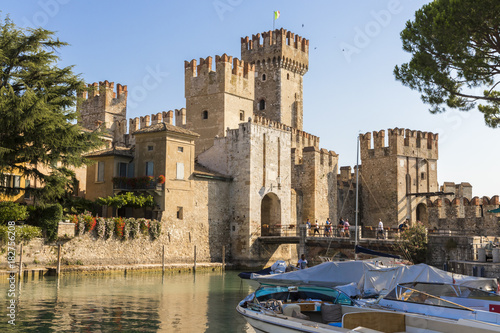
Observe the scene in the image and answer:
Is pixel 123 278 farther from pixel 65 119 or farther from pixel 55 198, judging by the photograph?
pixel 65 119

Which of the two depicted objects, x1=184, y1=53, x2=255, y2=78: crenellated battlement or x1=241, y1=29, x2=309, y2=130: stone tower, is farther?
Answer: x1=241, y1=29, x2=309, y2=130: stone tower

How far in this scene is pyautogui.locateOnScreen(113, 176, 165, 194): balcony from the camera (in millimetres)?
33656

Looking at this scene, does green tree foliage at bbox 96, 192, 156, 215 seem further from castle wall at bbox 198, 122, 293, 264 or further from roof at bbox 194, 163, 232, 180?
castle wall at bbox 198, 122, 293, 264

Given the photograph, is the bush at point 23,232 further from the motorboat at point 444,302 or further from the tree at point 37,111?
the motorboat at point 444,302

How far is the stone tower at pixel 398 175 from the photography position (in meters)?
44.0

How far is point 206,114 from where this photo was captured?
4303cm

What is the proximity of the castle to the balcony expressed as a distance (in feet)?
0.23

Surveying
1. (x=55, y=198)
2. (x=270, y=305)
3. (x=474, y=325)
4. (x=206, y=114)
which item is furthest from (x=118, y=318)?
(x=206, y=114)

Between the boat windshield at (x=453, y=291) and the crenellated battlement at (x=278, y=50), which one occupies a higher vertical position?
the crenellated battlement at (x=278, y=50)

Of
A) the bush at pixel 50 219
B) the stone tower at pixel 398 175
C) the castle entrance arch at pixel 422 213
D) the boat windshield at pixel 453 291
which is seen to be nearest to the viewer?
the boat windshield at pixel 453 291

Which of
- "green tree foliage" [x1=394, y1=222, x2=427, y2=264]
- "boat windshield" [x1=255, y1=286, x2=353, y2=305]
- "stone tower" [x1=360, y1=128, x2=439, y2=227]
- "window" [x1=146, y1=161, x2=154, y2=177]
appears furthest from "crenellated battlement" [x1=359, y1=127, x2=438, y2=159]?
"boat windshield" [x1=255, y1=286, x2=353, y2=305]

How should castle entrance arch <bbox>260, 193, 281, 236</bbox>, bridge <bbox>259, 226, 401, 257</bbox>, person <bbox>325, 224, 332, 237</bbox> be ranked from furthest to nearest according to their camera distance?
castle entrance arch <bbox>260, 193, 281, 236</bbox>
person <bbox>325, 224, 332, 237</bbox>
bridge <bbox>259, 226, 401, 257</bbox>

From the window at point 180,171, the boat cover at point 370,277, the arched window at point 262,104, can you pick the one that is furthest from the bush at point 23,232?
the arched window at point 262,104

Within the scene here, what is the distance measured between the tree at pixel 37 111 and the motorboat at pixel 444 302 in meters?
18.9
